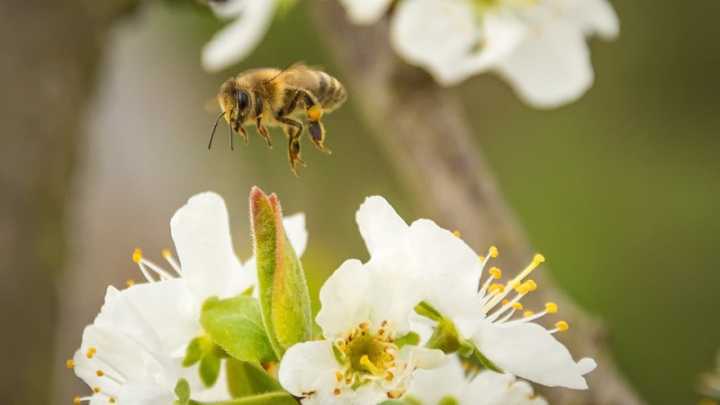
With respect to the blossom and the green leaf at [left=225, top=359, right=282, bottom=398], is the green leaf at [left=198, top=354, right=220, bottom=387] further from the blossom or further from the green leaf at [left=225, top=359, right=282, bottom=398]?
the blossom

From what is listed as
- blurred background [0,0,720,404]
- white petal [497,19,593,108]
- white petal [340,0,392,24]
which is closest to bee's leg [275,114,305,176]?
white petal [340,0,392,24]

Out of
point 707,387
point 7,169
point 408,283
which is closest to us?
point 408,283

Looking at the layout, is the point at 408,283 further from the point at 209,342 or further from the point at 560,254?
the point at 560,254

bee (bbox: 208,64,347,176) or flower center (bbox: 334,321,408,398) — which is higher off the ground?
bee (bbox: 208,64,347,176)

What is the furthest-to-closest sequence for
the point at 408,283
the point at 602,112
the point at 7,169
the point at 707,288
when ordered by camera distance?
the point at 602,112
the point at 707,288
the point at 7,169
the point at 408,283

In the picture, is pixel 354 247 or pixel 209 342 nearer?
pixel 209 342

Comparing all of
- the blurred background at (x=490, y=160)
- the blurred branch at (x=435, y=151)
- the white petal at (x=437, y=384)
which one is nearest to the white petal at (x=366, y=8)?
the blurred branch at (x=435, y=151)

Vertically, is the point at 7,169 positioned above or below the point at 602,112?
below

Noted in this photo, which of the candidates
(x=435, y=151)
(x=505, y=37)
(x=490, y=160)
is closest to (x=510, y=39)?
(x=505, y=37)

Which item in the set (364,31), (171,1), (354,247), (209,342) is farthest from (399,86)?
(354,247)
